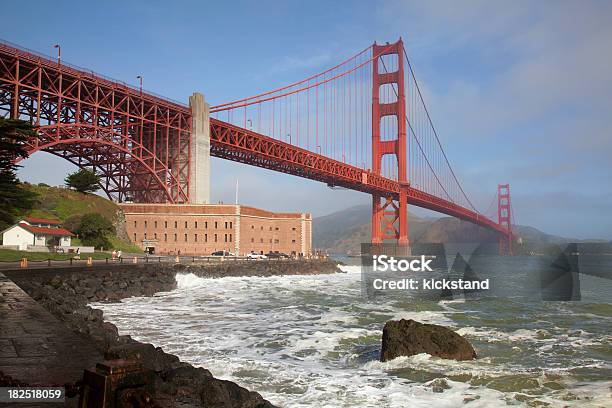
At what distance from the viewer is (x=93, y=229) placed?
4219cm

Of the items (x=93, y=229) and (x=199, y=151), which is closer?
(x=93, y=229)

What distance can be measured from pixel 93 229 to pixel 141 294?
742 inches

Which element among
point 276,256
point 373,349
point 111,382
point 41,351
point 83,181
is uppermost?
point 83,181

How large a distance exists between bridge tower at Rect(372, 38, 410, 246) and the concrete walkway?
70.8 metres

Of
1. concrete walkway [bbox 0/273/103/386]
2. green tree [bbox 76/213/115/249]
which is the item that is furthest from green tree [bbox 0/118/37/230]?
green tree [bbox 76/213/115/249]

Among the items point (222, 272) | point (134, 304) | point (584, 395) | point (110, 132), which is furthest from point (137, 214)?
point (584, 395)

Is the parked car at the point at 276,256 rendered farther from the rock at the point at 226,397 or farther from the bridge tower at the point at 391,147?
the rock at the point at 226,397

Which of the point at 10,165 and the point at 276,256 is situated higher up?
the point at 10,165

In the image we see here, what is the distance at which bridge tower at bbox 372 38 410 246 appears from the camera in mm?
78750

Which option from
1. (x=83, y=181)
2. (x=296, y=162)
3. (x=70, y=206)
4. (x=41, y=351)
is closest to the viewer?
(x=41, y=351)

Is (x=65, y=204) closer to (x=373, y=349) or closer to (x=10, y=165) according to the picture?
(x=10, y=165)

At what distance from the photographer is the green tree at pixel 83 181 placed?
49.5 m

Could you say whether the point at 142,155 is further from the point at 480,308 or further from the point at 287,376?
the point at 287,376

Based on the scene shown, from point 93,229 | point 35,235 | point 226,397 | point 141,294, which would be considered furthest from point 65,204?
point 226,397
